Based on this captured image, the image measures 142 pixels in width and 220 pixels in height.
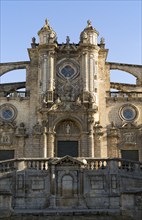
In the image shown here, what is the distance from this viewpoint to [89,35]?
3534cm

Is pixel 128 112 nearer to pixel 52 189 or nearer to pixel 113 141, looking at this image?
pixel 113 141

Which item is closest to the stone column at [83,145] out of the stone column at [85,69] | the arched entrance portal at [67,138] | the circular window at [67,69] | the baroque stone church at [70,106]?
the baroque stone church at [70,106]

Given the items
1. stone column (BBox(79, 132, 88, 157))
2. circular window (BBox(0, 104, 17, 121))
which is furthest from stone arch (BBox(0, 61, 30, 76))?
stone column (BBox(79, 132, 88, 157))

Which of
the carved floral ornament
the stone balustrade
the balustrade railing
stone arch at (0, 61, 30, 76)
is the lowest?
the balustrade railing

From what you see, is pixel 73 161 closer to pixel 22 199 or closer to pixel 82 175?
pixel 82 175

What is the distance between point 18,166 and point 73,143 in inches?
453

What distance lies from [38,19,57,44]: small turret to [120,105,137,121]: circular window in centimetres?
816

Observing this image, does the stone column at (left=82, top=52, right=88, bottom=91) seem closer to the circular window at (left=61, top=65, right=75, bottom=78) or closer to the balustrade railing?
the circular window at (left=61, top=65, right=75, bottom=78)

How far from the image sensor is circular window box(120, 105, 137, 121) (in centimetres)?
3438

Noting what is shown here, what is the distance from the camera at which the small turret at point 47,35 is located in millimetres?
34844

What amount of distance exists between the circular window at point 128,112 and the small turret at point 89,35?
239 inches

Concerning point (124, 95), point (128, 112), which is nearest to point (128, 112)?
point (128, 112)

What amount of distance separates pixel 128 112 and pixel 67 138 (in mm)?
5610

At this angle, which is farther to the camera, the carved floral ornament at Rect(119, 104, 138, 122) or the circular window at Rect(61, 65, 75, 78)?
the circular window at Rect(61, 65, 75, 78)
